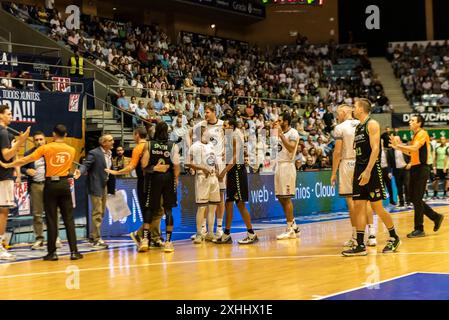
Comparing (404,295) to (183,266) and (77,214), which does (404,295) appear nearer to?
(183,266)

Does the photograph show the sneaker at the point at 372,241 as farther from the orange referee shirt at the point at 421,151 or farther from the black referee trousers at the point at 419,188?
the orange referee shirt at the point at 421,151

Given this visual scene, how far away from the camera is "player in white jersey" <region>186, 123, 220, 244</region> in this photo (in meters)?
12.4

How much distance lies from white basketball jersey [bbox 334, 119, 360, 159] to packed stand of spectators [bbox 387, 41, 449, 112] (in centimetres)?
2421

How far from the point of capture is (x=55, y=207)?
10.5 metres

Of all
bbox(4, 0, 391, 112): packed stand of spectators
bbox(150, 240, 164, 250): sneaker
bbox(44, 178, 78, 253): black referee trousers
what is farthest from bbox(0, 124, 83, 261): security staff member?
bbox(4, 0, 391, 112): packed stand of spectators

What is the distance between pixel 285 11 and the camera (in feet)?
136

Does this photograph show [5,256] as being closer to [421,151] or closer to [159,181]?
[159,181]

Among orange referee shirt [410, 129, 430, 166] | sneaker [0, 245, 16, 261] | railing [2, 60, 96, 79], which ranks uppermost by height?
railing [2, 60, 96, 79]

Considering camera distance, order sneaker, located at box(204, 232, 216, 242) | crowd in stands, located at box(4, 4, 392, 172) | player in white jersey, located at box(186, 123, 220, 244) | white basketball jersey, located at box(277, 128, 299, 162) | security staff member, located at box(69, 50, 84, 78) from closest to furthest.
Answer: player in white jersey, located at box(186, 123, 220, 244)
sneaker, located at box(204, 232, 216, 242)
white basketball jersey, located at box(277, 128, 299, 162)
security staff member, located at box(69, 50, 84, 78)
crowd in stands, located at box(4, 4, 392, 172)

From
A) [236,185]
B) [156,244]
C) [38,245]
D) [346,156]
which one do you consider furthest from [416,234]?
[38,245]

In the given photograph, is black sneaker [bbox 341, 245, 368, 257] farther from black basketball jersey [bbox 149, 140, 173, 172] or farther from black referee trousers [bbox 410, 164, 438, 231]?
black basketball jersey [bbox 149, 140, 173, 172]

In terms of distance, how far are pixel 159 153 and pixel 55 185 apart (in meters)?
1.76
